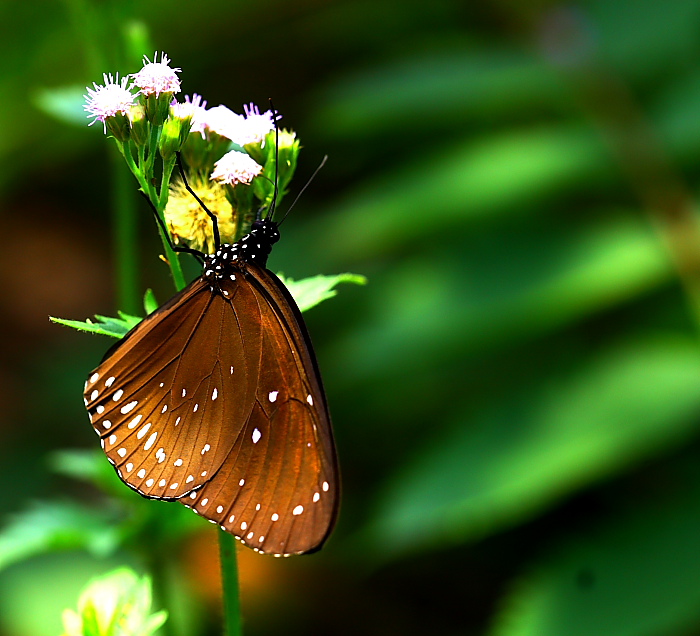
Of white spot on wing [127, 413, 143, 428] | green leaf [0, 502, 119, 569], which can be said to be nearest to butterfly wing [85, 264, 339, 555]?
white spot on wing [127, 413, 143, 428]

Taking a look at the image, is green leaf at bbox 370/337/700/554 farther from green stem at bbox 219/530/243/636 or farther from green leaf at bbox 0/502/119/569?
green stem at bbox 219/530/243/636

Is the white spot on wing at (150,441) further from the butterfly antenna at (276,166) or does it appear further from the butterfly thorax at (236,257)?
the butterfly antenna at (276,166)

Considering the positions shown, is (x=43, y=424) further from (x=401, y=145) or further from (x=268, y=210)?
(x=268, y=210)

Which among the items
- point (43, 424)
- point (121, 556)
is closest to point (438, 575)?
point (121, 556)

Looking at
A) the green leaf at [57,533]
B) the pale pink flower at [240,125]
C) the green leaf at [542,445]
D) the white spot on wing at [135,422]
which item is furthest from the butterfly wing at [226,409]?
the green leaf at [542,445]

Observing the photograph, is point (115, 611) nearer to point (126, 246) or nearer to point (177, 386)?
point (177, 386)

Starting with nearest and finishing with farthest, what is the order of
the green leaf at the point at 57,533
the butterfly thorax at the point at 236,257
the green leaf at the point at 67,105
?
the butterfly thorax at the point at 236,257, the green leaf at the point at 57,533, the green leaf at the point at 67,105

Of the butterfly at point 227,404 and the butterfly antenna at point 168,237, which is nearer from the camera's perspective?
the butterfly at point 227,404
